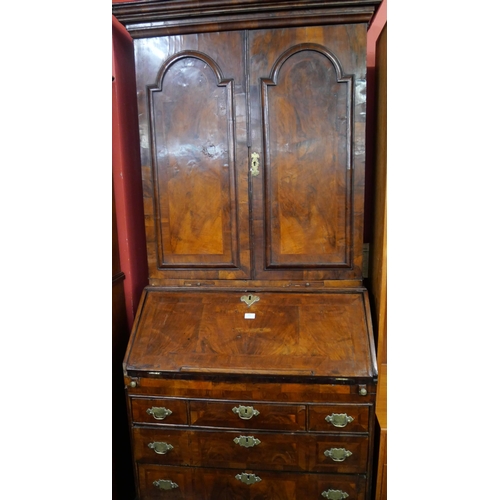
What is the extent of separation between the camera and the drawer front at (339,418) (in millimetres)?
1387

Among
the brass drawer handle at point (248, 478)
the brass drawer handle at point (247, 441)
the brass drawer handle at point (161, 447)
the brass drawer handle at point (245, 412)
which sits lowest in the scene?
the brass drawer handle at point (248, 478)

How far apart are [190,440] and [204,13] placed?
1854mm

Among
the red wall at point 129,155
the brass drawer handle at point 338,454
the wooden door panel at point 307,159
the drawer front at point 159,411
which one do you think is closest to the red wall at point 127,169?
the red wall at point 129,155

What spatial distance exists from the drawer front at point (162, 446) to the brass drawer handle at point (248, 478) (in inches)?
8.8

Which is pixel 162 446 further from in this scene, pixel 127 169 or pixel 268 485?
pixel 127 169

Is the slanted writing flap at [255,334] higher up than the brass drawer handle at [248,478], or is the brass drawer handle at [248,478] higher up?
the slanted writing flap at [255,334]

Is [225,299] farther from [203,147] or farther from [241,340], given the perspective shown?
[203,147]

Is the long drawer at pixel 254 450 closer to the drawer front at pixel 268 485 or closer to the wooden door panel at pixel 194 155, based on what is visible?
the drawer front at pixel 268 485

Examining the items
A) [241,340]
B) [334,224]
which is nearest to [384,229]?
[334,224]

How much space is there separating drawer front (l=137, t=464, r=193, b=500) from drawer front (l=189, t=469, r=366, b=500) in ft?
0.14

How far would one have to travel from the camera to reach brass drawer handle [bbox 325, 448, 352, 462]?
1.41 m

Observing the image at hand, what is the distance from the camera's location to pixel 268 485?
1.47 m

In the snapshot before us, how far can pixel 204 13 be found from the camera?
146cm

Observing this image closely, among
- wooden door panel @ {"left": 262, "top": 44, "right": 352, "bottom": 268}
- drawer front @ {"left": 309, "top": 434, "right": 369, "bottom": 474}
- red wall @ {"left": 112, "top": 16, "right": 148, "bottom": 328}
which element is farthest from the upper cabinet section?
drawer front @ {"left": 309, "top": 434, "right": 369, "bottom": 474}
